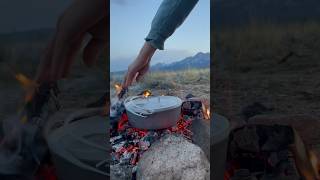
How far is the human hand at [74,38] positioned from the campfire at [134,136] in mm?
378

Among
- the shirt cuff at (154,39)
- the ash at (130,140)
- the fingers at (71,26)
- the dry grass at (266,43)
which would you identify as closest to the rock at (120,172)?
the ash at (130,140)

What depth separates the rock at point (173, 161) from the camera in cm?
443

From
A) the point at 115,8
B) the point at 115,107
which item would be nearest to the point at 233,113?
the point at 115,107

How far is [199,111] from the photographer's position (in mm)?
4547

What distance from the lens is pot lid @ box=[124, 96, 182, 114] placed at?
450cm

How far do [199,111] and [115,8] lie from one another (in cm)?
101

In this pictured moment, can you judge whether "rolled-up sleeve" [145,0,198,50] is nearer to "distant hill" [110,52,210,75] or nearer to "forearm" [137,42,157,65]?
"forearm" [137,42,157,65]

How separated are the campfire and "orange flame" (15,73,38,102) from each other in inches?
25.1

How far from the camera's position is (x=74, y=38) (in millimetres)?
4559

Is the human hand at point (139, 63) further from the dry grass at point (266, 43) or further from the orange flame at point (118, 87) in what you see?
the dry grass at point (266, 43)

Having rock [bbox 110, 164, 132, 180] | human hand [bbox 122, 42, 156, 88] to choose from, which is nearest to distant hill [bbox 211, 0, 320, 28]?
human hand [bbox 122, 42, 156, 88]

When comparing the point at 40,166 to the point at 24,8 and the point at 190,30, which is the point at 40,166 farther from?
the point at 190,30

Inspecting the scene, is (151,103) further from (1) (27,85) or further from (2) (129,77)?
(1) (27,85)

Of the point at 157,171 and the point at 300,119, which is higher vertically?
the point at 300,119
